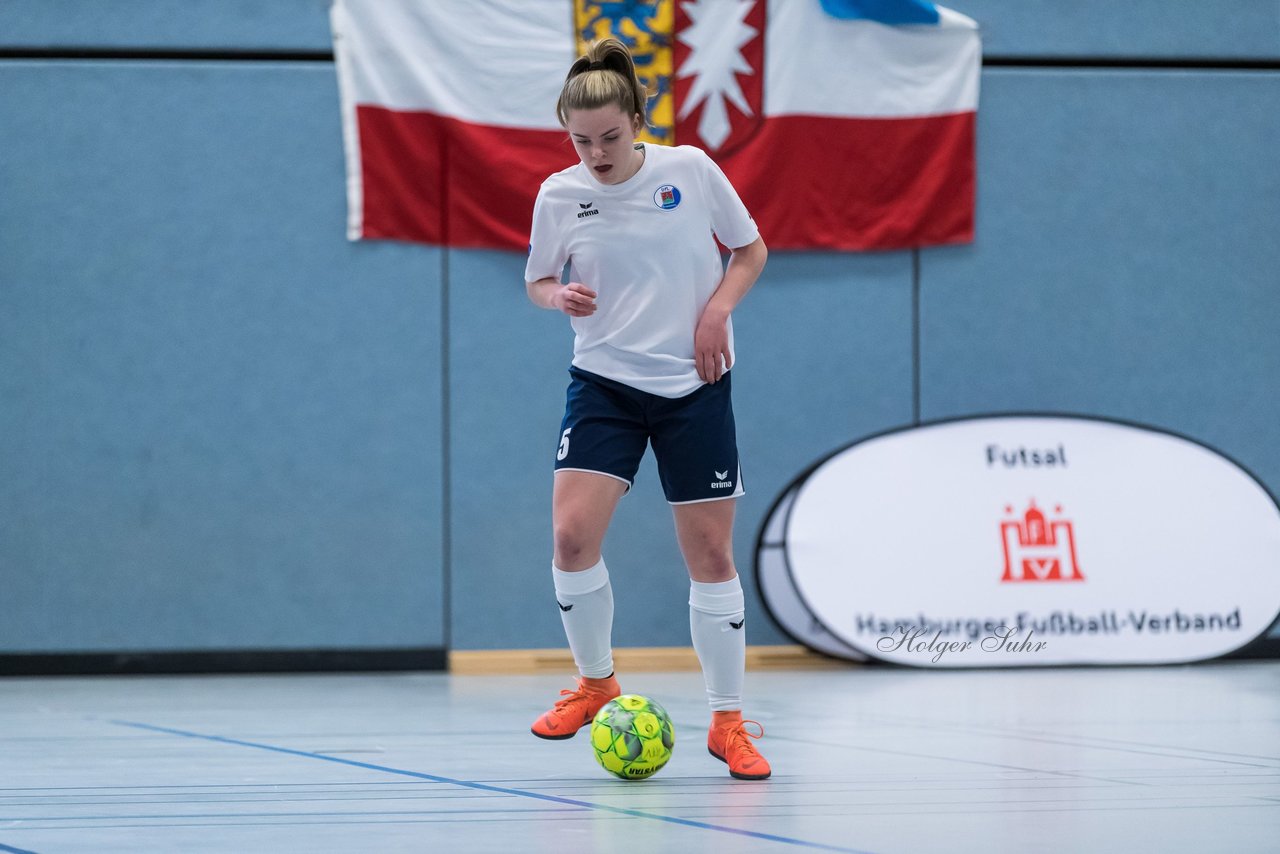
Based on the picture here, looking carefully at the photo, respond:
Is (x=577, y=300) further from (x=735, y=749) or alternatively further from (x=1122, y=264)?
(x=1122, y=264)

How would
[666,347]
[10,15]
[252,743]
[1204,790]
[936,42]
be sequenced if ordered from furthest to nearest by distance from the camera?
[936,42], [10,15], [252,743], [666,347], [1204,790]

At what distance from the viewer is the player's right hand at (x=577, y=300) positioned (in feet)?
9.61

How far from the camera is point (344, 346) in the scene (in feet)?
18.9

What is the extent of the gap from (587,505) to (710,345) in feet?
1.37

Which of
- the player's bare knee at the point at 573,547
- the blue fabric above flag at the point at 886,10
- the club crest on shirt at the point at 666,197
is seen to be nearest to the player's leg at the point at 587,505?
the player's bare knee at the point at 573,547

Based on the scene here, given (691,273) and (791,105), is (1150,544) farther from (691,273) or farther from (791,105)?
(691,273)

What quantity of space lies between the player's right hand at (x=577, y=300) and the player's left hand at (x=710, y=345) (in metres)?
0.23

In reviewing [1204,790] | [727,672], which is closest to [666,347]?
[727,672]

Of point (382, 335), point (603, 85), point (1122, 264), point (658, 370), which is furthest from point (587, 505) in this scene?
point (1122, 264)

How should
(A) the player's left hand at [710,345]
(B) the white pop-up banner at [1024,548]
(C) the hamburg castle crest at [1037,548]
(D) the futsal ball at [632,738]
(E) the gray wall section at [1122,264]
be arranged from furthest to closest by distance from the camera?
(E) the gray wall section at [1122,264] < (C) the hamburg castle crest at [1037,548] < (B) the white pop-up banner at [1024,548] < (A) the player's left hand at [710,345] < (D) the futsal ball at [632,738]

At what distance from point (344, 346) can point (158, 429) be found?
79cm

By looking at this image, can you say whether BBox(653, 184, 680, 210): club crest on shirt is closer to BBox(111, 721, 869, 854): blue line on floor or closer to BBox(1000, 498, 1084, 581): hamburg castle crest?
BBox(111, 721, 869, 854): blue line on floor

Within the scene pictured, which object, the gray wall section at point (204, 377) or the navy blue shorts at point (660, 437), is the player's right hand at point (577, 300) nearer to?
the navy blue shorts at point (660, 437)

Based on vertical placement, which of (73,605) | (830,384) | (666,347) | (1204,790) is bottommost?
(73,605)
